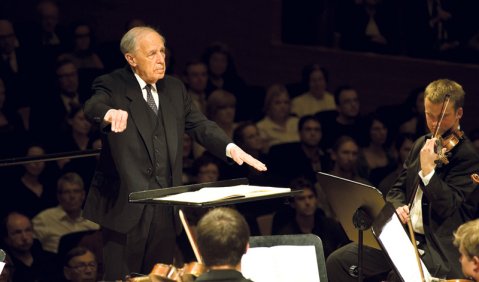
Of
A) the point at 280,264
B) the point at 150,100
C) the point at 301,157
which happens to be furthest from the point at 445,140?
the point at 301,157

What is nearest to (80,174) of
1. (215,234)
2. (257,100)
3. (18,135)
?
(18,135)

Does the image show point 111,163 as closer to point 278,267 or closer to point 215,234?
point 278,267

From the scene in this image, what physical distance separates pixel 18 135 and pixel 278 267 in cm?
314

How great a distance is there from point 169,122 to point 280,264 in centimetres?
86

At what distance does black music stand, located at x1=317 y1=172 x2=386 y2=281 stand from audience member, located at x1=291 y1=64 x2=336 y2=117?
3795mm

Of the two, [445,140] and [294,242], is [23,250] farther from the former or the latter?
[445,140]

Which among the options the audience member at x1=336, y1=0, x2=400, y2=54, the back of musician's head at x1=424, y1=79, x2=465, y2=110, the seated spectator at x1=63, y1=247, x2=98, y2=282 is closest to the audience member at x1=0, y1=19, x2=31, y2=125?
the seated spectator at x1=63, y1=247, x2=98, y2=282

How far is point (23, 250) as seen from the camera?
6.02 meters

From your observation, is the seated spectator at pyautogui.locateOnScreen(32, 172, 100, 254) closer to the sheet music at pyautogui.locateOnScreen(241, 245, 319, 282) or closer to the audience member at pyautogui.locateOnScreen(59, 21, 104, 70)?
the audience member at pyautogui.locateOnScreen(59, 21, 104, 70)

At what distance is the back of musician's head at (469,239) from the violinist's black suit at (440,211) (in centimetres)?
89

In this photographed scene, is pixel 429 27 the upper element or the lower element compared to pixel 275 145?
upper

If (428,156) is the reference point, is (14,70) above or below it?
above

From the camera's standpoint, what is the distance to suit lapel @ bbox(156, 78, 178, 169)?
4.41 m

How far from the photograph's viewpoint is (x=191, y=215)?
6.13 m
